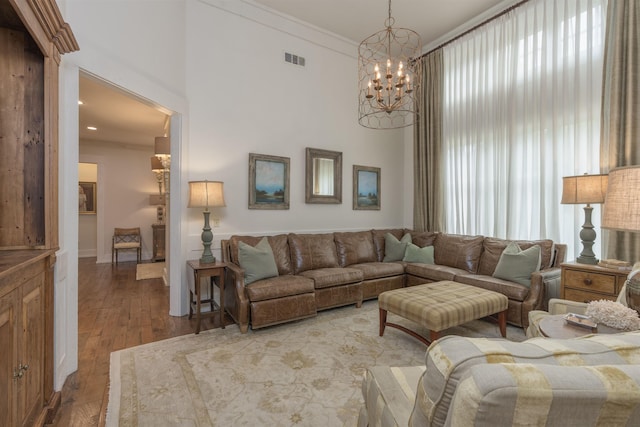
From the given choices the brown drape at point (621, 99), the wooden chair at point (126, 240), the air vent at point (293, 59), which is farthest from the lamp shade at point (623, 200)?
the wooden chair at point (126, 240)

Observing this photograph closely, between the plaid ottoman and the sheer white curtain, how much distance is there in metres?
1.50

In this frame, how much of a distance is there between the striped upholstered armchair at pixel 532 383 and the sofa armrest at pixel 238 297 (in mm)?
2572

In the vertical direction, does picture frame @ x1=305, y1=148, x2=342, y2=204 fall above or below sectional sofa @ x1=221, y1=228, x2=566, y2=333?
above

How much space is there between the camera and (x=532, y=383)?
0.62 meters

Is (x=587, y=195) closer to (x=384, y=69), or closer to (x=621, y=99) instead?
(x=621, y=99)

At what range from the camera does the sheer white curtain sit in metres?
3.44

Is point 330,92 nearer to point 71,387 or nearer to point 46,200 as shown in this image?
point 46,200

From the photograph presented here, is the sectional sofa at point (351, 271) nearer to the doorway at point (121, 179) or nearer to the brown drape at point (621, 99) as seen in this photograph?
the brown drape at point (621, 99)

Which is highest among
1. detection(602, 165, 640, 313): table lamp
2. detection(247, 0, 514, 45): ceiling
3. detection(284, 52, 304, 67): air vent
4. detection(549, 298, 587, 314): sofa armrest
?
detection(247, 0, 514, 45): ceiling

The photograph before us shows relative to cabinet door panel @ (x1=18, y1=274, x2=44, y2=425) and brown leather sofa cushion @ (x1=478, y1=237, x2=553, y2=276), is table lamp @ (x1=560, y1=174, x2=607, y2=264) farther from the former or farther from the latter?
cabinet door panel @ (x1=18, y1=274, x2=44, y2=425)

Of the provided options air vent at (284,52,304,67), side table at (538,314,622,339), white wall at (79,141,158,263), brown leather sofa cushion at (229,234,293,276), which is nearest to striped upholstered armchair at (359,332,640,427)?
side table at (538,314,622,339)

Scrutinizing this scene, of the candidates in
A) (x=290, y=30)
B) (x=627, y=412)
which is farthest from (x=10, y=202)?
(x=290, y=30)

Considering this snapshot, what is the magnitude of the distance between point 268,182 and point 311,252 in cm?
114

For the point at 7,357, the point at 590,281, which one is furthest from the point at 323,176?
the point at 7,357
